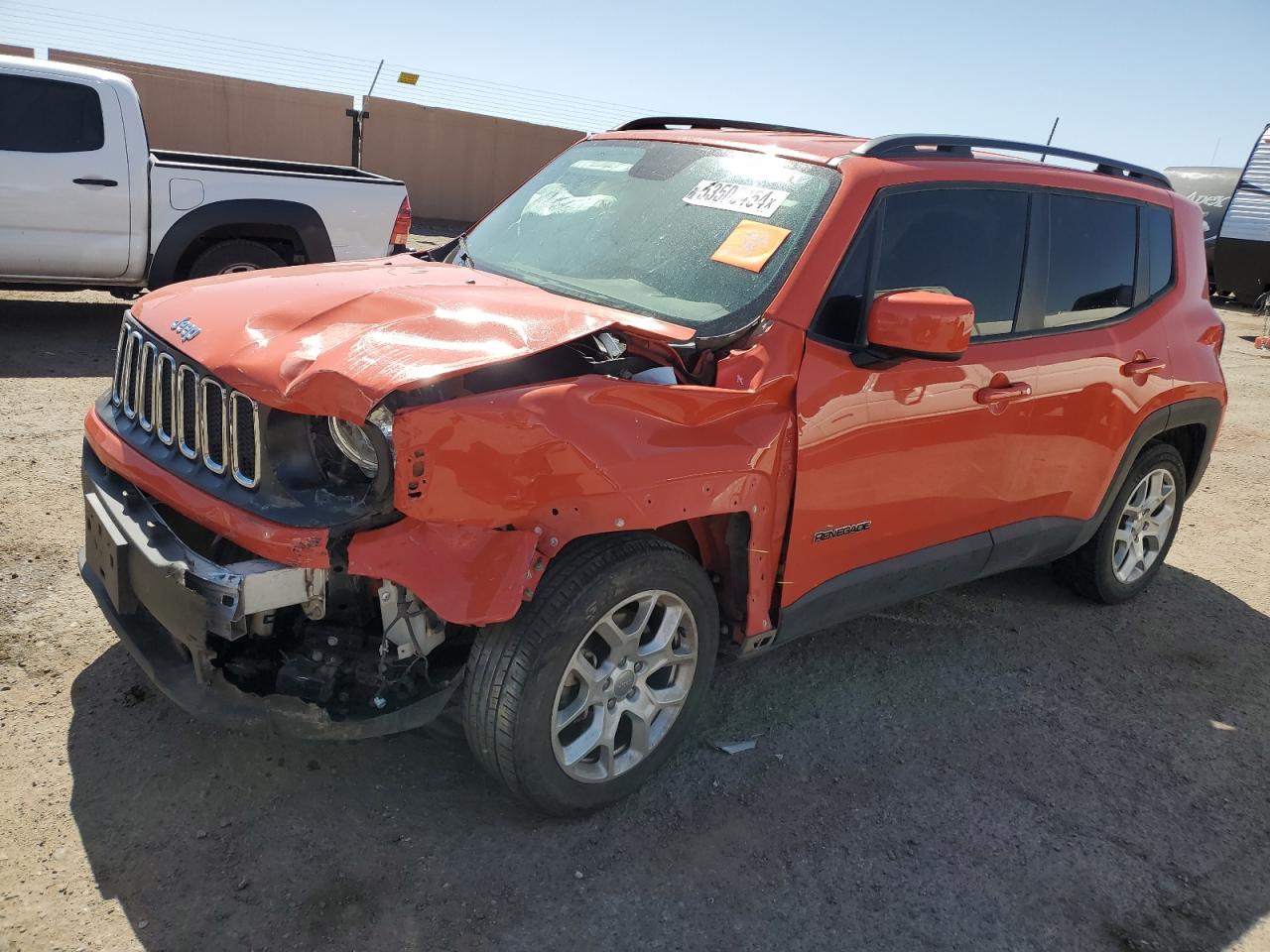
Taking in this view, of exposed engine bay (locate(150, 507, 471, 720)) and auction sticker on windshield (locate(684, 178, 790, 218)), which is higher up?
auction sticker on windshield (locate(684, 178, 790, 218))

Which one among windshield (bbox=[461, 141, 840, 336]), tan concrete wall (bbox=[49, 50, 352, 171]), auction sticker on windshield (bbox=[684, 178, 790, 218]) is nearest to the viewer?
windshield (bbox=[461, 141, 840, 336])

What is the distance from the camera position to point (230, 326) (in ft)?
9.46

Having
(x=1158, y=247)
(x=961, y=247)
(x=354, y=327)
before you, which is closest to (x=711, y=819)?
(x=354, y=327)

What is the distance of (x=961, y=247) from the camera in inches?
144

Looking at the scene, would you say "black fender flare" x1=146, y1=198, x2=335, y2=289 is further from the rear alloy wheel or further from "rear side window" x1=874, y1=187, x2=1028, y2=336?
the rear alloy wheel

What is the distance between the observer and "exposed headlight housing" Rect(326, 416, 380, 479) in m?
2.72

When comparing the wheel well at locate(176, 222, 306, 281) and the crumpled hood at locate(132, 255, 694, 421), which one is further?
the wheel well at locate(176, 222, 306, 281)

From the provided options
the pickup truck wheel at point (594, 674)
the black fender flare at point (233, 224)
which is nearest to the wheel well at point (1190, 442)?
the pickup truck wheel at point (594, 674)

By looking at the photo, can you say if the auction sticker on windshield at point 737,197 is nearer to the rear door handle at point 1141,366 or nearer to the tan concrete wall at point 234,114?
the rear door handle at point 1141,366

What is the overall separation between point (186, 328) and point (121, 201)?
215 inches

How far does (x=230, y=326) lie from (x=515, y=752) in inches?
57.0

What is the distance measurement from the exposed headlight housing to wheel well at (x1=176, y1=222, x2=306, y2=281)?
581 cm

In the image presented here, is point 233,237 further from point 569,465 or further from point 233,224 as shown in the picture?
point 569,465

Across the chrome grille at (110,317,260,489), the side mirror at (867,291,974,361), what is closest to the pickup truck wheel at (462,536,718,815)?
the chrome grille at (110,317,260,489)
